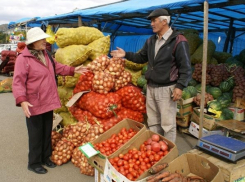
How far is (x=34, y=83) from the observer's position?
297 centimetres

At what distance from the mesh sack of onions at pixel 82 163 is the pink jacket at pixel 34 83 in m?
0.83

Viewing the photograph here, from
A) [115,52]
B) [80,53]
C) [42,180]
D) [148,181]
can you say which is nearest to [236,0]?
[115,52]

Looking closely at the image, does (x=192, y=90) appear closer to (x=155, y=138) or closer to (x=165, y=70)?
(x=165, y=70)

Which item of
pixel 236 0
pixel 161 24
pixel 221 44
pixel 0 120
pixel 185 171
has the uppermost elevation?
pixel 236 0

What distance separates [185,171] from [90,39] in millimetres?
3160

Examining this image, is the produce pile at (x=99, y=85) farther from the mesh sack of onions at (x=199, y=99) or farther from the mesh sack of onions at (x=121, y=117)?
the mesh sack of onions at (x=199, y=99)

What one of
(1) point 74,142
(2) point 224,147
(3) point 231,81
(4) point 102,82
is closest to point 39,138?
(1) point 74,142

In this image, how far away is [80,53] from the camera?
14.2 ft

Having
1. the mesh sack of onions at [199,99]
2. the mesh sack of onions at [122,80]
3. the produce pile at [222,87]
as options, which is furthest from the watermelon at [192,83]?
the mesh sack of onions at [122,80]

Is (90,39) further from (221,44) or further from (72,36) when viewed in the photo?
(221,44)

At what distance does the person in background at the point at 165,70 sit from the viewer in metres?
2.89

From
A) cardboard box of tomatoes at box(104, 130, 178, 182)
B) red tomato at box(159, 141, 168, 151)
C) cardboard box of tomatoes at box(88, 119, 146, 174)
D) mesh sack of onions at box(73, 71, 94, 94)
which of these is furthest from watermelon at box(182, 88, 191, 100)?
red tomato at box(159, 141, 168, 151)

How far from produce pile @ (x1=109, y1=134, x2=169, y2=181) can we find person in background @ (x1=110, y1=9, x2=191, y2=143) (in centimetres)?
58

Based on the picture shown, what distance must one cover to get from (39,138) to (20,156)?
926mm
